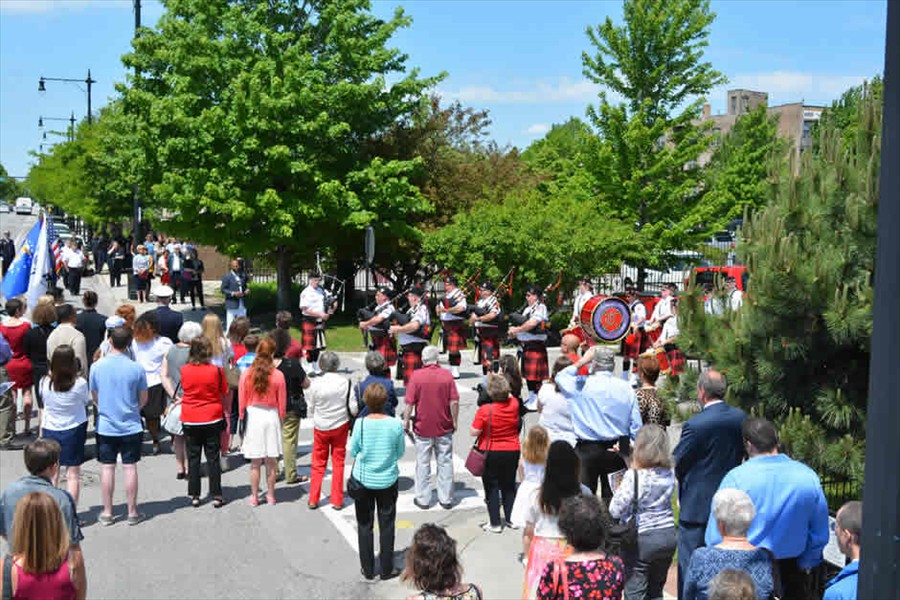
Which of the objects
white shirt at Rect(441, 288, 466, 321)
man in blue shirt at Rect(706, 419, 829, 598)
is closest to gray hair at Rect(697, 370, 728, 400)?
man in blue shirt at Rect(706, 419, 829, 598)

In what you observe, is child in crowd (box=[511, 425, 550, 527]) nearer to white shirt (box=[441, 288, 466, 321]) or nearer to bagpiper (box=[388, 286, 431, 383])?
bagpiper (box=[388, 286, 431, 383])

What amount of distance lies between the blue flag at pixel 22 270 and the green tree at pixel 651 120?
1551cm

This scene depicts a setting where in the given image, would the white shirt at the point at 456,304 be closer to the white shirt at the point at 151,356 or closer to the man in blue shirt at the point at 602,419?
the white shirt at the point at 151,356

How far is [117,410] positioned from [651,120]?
70.7ft

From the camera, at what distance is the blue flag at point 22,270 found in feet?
46.6

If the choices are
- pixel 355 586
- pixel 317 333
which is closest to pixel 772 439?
pixel 355 586

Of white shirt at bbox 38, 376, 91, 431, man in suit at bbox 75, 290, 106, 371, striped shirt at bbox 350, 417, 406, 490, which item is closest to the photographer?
striped shirt at bbox 350, 417, 406, 490

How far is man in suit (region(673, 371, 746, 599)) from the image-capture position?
20.2 ft

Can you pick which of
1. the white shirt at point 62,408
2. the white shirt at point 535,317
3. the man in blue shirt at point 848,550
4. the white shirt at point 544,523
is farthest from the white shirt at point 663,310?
the man in blue shirt at point 848,550

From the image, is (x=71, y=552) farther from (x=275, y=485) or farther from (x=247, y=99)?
(x=247, y=99)

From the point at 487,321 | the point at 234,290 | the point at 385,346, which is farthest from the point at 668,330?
the point at 234,290

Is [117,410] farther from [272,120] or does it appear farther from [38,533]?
[272,120]

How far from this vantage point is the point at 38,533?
14.9 ft

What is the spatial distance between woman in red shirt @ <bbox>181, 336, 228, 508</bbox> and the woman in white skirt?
0.26 meters
